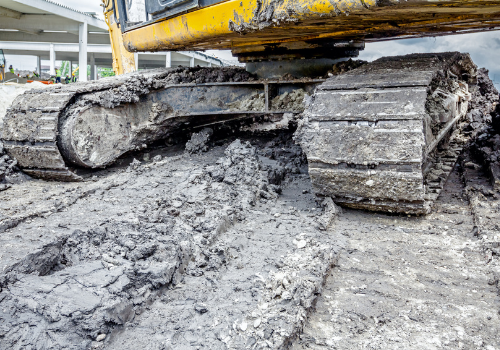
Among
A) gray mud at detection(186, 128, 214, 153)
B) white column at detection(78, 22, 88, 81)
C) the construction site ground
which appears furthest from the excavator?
white column at detection(78, 22, 88, 81)

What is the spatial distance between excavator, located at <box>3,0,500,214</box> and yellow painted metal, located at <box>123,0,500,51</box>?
0.5 inches

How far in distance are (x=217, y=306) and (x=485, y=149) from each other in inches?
159

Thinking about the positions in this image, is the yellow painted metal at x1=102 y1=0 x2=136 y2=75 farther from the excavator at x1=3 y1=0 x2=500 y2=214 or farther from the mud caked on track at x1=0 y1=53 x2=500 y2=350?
the mud caked on track at x1=0 y1=53 x2=500 y2=350

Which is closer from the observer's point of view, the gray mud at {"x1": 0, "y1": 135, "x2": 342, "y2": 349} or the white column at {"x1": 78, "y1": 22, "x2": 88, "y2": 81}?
the gray mud at {"x1": 0, "y1": 135, "x2": 342, "y2": 349}

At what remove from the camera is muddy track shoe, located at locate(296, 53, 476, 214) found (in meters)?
2.71

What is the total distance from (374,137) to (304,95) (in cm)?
170

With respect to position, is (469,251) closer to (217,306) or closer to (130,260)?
(217,306)

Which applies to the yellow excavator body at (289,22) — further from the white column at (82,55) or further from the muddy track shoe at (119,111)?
the white column at (82,55)

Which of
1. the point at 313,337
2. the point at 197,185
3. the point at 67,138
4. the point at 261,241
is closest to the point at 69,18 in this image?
the point at 67,138

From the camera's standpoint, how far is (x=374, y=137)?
2766 mm

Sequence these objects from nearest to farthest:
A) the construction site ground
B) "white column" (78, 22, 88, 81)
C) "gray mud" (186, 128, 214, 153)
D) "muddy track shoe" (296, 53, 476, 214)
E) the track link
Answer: the construction site ground → "muddy track shoe" (296, 53, 476, 214) → the track link → "gray mud" (186, 128, 214, 153) → "white column" (78, 22, 88, 81)

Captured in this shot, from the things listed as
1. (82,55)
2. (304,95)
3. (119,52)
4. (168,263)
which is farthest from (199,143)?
(82,55)

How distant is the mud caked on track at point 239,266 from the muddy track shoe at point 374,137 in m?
0.14

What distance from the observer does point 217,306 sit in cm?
193
